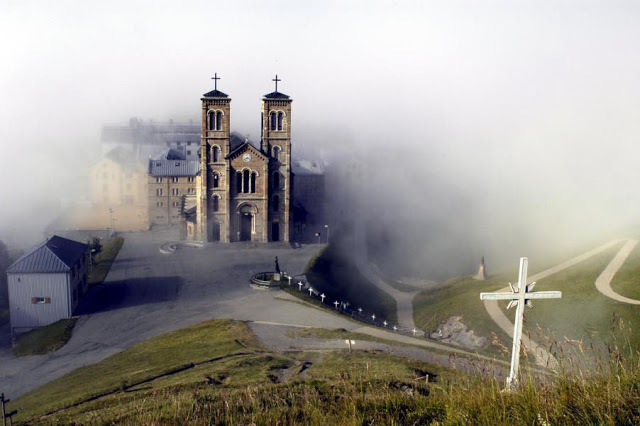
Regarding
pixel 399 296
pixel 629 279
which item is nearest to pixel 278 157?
pixel 399 296

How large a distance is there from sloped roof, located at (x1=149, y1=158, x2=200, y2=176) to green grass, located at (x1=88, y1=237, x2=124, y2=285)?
1549cm

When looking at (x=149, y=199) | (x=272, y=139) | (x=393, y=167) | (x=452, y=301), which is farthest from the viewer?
(x=393, y=167)

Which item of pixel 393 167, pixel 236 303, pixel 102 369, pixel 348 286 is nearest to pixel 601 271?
pixel 348 286

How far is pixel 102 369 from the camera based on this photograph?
28469 mm

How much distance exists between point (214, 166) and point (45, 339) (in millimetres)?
27407

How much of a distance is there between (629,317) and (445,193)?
293 feet

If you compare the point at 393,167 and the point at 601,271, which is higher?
the point at 393,167

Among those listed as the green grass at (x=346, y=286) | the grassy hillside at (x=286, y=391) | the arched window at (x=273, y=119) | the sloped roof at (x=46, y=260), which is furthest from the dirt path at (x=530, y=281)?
the sloped roof at (x=46, y=260)

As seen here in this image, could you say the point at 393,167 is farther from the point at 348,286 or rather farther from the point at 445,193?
the point at 348,286

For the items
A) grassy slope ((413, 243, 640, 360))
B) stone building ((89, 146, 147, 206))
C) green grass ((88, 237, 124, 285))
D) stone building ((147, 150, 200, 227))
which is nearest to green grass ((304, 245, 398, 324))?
grassy slope ((413, 243, 640, 360))

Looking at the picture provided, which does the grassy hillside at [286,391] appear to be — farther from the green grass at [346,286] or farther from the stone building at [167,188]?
the stone building at [167,188]

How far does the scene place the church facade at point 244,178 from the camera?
192 ft

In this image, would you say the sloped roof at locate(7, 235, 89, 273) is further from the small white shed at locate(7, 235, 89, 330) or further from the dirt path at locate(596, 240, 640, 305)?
the dirt path at locate(596, 240, 640, 305)

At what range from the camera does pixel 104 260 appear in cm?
5434
